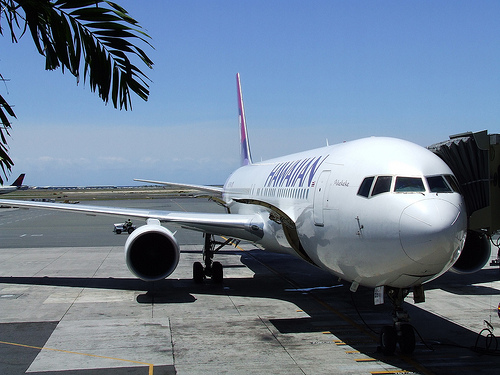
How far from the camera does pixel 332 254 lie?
32.5 feet

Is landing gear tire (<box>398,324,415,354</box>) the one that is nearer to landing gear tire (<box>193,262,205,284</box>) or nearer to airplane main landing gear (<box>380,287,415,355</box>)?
airplane main landing gear (<box>380,287,415,355</box>)

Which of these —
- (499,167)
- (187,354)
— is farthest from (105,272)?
(499,167)

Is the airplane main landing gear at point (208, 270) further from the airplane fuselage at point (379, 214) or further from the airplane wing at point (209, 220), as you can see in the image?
the airplane fuselage at point (379, 214)

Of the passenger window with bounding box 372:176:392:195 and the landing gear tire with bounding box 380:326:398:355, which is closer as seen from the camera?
the passenger window with bounding box 372:176:392:195

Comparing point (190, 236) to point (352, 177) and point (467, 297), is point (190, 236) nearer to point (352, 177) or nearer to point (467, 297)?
point (467, 297)

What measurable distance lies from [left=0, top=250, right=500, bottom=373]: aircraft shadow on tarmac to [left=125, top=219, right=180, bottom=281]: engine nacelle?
0.85m

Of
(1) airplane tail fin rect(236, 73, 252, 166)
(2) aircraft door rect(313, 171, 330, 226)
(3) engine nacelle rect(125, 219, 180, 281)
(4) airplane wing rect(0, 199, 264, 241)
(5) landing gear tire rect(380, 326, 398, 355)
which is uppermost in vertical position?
(1) airplane tail fin rect(236, 73, 252, 166)

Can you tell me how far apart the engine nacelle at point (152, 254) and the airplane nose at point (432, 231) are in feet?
25.6

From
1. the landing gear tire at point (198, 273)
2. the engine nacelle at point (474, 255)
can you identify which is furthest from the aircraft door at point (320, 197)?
the landing gear tire at point (198, 273)

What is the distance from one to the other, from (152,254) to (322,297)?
4.92 meters

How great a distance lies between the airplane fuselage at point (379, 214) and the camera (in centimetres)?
791

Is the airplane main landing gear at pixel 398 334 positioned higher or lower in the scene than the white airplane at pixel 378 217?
lower

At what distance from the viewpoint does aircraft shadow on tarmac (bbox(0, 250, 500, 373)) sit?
416 inches

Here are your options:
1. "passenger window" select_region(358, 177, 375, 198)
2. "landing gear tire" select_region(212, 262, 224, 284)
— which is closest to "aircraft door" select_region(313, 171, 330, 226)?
"passenger window" select_region(358, 177, 375, 198)
